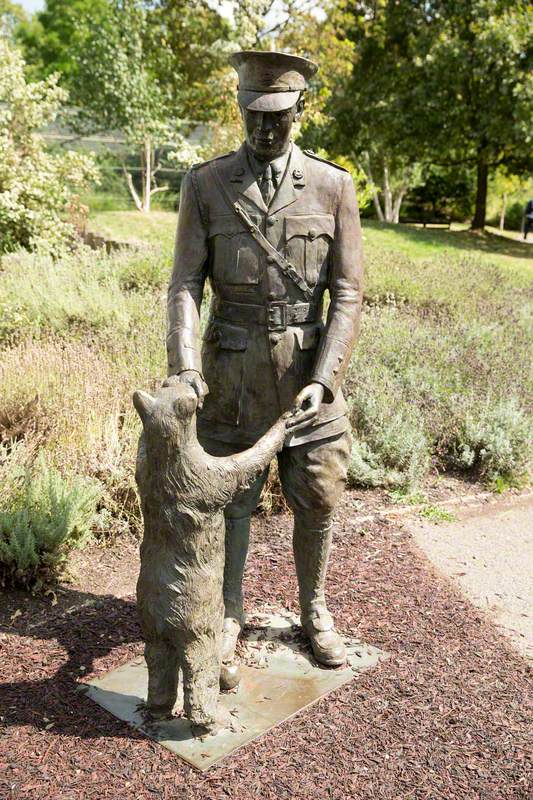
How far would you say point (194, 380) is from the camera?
2994 mm

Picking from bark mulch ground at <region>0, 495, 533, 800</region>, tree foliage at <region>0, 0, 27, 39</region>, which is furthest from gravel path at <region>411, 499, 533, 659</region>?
tree foliage at <region>0, 0, 27, 39</region>

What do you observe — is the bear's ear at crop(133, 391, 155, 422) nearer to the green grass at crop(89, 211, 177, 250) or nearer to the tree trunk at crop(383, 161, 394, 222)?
the green grass at crop(89, 211, 177, 250)

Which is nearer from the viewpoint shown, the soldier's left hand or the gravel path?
the soldier's left hand

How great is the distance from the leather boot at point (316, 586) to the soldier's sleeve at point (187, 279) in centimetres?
94

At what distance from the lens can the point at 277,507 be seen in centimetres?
540

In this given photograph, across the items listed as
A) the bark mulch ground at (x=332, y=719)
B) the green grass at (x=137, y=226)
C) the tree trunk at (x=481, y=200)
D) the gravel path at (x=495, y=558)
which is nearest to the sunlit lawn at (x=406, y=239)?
the green grass at (x=137, y=226)

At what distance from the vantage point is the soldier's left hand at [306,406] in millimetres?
3051

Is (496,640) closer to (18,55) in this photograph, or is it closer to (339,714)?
(339,714)

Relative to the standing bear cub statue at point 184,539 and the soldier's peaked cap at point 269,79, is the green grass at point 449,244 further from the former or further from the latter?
the standing bear cub statue at point 184,539

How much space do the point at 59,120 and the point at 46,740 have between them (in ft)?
64.0

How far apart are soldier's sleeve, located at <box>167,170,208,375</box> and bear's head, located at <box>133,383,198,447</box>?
1.28 feet

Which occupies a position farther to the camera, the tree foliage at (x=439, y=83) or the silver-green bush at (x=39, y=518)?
the tree foliage at (x=439, y=83)

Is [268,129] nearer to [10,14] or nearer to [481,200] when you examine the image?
[481,200]

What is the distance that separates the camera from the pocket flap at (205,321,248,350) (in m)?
3.18
